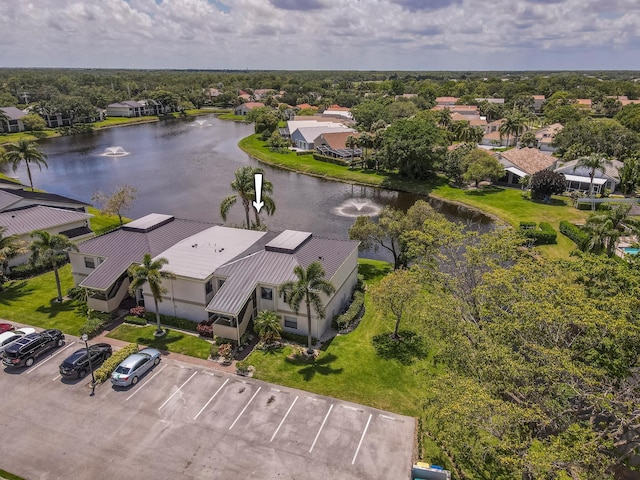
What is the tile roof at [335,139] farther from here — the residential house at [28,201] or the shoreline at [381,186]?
the residential house at [28,201]

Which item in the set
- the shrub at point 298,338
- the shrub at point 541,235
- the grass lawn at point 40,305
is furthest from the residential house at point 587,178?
the grass lawn at point 40,305

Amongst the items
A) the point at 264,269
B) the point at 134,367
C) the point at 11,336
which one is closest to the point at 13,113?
the point at 11,336

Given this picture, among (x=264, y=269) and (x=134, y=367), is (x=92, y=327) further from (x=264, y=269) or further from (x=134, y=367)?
(x=264, y=269)

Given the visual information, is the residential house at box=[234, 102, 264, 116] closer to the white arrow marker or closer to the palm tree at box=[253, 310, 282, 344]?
the white arrow marker

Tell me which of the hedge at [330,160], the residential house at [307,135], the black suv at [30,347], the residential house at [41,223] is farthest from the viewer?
the residential house at [307,135]

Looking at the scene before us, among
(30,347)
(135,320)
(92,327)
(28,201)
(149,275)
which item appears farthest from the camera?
(28,201)

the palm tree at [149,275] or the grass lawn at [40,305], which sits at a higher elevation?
the palm tree at [149,275]

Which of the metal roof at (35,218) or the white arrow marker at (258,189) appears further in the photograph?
the white arrow marker at (258,189)
